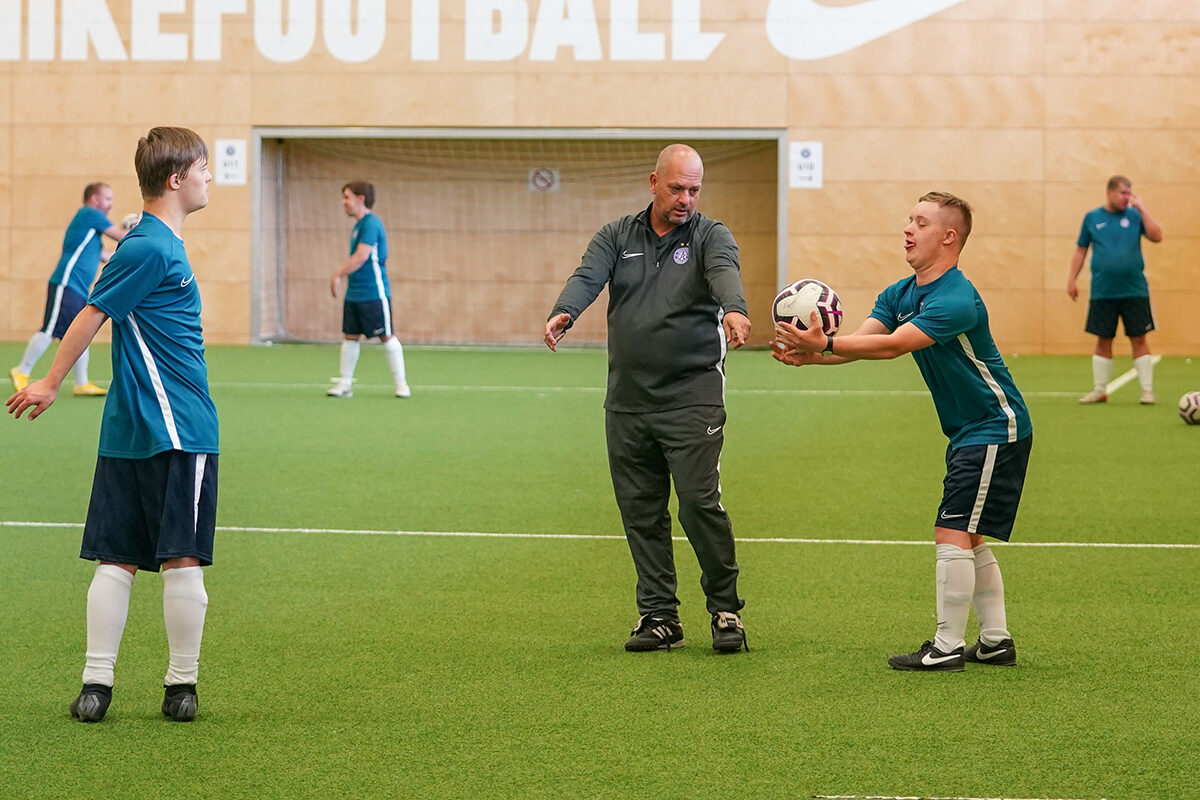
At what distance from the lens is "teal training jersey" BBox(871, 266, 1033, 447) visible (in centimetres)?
497

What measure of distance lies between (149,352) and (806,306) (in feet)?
7.02

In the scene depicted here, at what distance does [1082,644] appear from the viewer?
5430 millimetres

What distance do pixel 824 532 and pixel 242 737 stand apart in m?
4.16

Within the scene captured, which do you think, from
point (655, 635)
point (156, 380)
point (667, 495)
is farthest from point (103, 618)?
point (667, 495)

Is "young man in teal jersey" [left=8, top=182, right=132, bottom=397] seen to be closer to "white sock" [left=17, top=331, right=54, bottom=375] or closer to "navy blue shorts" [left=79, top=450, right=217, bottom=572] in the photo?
"white sock" [left=17, top=331, right=54, bottom=375]

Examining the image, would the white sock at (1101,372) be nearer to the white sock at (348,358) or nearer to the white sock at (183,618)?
the white sock at (348,358)

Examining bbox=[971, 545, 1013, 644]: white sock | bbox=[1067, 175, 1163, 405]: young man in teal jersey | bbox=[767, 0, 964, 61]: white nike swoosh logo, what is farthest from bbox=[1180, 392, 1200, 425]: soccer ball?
bbox=[767, 0, 964, 61]: white nike swoosh logo

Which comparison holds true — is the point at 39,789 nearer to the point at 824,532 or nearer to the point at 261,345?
the point at 824,532

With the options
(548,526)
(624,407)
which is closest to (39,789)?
(624,407)

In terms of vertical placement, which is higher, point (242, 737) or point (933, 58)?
point (933, 58)

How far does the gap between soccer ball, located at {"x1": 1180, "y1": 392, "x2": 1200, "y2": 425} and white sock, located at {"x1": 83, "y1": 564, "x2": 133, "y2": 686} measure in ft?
33.1

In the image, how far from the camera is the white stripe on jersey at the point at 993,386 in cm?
504

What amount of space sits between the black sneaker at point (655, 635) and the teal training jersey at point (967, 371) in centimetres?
120

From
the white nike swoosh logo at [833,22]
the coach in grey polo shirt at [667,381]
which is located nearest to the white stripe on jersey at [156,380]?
the coach in grey polo shirt at [667,381]
